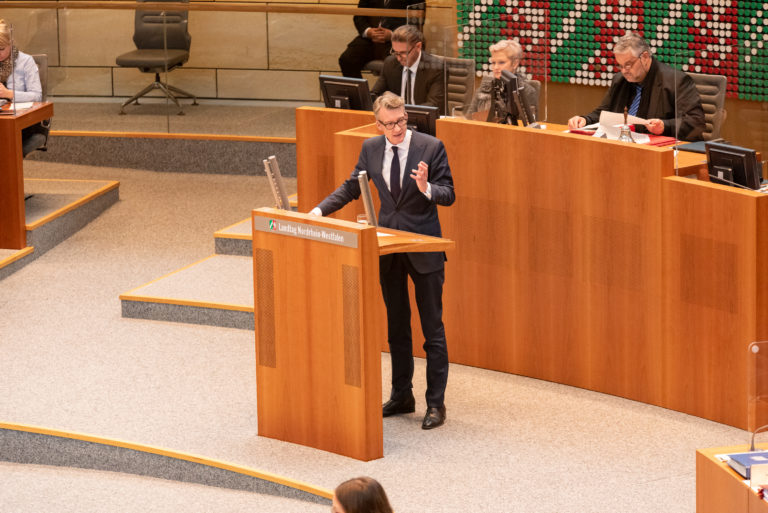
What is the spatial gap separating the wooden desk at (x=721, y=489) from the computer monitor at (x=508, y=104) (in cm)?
263

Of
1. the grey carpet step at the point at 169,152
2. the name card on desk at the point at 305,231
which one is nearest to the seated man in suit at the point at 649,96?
the name card on desk at the point at 305,231

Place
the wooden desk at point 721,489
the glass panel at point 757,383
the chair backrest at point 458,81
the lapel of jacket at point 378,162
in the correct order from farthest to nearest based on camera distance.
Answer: the chair backrest at point 458,81
the lapel of jacket at point 378,162
the glass panel at point 757,383
the wooden desk at point 721,489

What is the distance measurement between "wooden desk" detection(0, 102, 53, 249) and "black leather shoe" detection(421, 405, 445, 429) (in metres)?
3.48

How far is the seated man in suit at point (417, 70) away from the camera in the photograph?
289 inches

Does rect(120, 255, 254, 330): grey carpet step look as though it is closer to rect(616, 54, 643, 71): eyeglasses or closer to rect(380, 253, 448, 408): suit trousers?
rect(380, 253, 448, 408): suit trousers

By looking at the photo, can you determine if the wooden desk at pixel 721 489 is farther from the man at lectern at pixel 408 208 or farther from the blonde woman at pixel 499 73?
the blonde woman at pixel 499 73

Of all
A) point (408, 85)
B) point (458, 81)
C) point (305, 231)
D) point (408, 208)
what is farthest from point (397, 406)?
point (408, 85)

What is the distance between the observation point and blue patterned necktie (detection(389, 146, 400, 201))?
5191mm

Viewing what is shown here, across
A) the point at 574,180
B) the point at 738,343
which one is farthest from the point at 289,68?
the point at 738,343

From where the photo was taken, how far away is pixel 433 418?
17.5 feet

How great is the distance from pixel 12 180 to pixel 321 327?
11.1 ft

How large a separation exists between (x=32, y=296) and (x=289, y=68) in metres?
3.56

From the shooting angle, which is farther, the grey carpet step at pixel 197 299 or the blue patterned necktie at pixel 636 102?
the grey carpet step at pixel 197 299

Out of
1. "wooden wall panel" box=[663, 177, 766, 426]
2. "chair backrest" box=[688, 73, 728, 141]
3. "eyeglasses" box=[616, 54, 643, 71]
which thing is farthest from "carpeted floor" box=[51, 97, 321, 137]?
"wooden wall panel" box=[663, 177, 766, 426]
